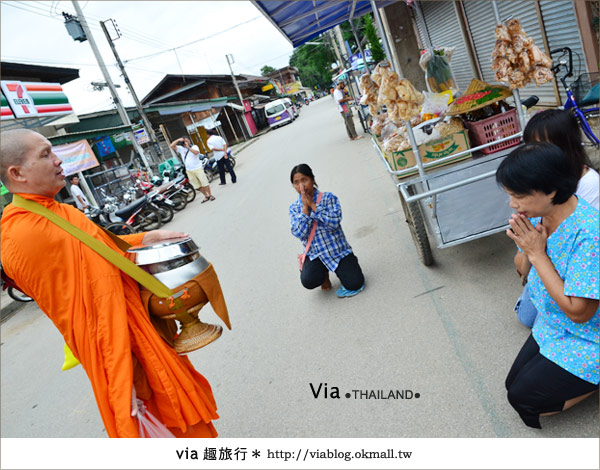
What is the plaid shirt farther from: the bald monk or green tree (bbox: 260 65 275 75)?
green tree (bbox: 260 65 275 75)

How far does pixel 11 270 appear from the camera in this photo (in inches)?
66.4

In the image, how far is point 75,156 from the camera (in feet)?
40.2

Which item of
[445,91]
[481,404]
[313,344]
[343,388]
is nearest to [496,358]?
[481,404]

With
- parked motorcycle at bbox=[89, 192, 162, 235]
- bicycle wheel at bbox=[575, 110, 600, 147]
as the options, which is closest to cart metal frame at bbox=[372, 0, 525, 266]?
bicycle wheel at bbox=[575, 110, 600, 147]

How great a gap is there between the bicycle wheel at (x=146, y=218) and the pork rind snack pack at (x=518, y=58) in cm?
822

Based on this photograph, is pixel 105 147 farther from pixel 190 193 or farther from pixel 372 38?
pixel 372 38

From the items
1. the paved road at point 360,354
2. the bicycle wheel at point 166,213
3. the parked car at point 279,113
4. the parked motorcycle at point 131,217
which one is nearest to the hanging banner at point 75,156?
the parked motorcycle at point 131,217

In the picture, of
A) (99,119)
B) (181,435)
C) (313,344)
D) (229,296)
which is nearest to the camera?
(181,435)

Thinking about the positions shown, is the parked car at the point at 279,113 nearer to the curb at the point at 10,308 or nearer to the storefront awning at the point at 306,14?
the storefront awning at the point at 306,14

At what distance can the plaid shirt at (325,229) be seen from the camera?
3506 mm

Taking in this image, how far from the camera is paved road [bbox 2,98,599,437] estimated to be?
222 centimetres

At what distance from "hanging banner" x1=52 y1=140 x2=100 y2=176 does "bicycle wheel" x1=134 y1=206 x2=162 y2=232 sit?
391 cm

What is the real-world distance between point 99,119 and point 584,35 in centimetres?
1688

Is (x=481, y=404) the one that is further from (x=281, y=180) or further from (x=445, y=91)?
(x=281, y=180)
